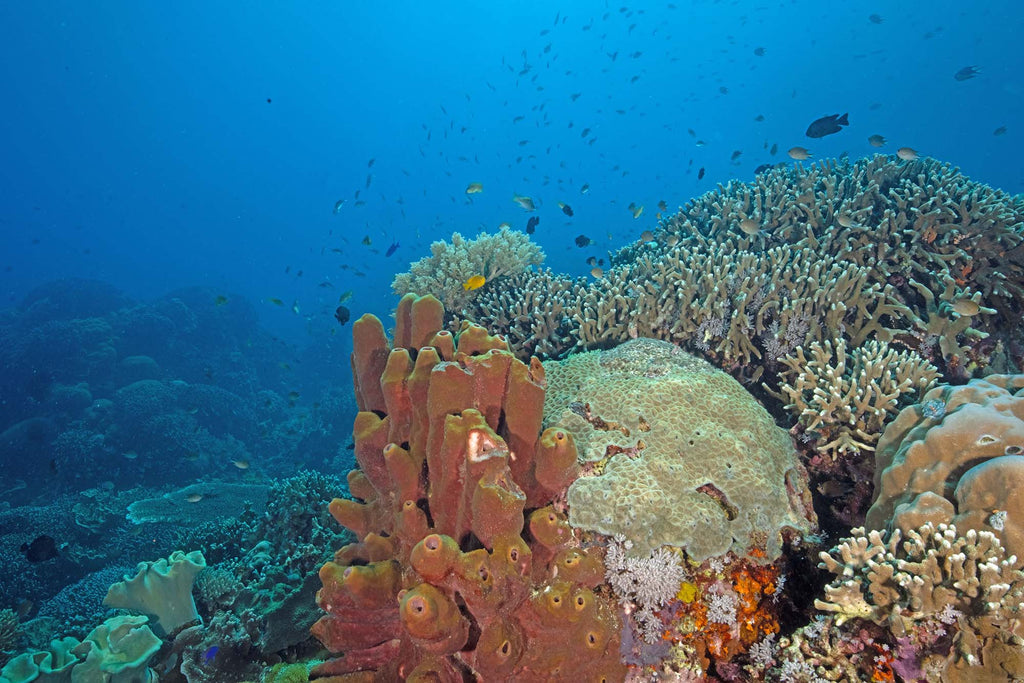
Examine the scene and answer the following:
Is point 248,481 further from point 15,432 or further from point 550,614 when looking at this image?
point 550,614

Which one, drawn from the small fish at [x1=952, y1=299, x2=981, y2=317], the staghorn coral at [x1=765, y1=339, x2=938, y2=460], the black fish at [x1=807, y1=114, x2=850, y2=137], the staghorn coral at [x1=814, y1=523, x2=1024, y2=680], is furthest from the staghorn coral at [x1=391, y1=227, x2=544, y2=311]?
the black fish at [x1=807, y1=114, x2=850, y2=137]

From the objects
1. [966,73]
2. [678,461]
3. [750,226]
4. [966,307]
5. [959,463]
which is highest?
[966,73]

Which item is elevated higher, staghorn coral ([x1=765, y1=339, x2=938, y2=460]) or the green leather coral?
staghorn coral ([x1=765, y1=339, x2=938, y2=460])

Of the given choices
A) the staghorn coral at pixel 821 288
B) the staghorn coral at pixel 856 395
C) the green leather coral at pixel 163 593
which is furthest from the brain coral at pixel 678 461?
the green leather coral at pixel 163 593

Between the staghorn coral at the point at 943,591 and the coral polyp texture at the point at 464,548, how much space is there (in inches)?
54.0

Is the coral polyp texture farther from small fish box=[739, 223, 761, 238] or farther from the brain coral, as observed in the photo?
small fish box=[739, 223, 761, 238]

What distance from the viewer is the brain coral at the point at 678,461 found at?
10.3 ft

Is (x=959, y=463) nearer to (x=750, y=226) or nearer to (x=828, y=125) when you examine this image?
(x=750, y=226)

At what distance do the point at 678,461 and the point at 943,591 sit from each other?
149 cm

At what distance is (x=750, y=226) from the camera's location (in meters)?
7.07

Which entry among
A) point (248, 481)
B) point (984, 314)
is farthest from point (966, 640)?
point (248, 481)

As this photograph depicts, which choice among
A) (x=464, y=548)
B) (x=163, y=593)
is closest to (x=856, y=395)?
(x=464, y=548)

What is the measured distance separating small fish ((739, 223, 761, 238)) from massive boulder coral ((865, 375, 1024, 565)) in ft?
13.1

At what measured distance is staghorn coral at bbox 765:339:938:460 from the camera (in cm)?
395
